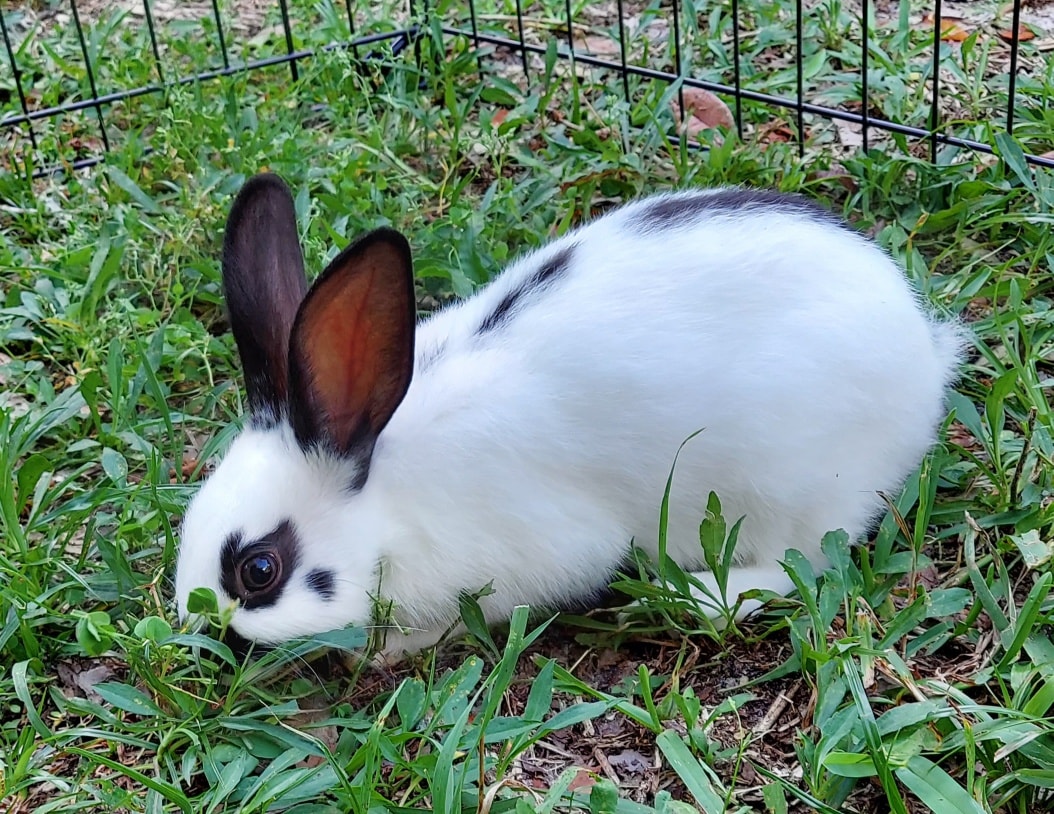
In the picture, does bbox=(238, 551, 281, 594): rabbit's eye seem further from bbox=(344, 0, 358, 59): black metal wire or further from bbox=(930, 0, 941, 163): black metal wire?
bbox=(344, 0, 358, 59): black metal wire

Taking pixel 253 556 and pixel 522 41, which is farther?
pixel 522 41

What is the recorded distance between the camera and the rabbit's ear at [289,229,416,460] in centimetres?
216

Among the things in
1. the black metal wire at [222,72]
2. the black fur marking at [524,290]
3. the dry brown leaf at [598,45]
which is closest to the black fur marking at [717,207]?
the black fur marking at [524,290]

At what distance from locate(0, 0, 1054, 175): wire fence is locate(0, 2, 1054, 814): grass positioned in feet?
0.09

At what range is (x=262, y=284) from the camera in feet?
7.88

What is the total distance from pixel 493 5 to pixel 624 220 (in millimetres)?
2306

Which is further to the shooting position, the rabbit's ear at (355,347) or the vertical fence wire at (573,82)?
the vertical fence wire at (573,82)

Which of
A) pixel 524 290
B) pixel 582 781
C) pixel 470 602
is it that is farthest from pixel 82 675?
pixel 524 290

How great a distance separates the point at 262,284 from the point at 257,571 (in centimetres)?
56

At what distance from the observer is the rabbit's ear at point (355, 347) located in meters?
2.16

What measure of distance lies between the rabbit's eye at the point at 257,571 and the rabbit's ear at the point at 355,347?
0.24 m

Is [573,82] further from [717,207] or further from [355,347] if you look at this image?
[355,347]

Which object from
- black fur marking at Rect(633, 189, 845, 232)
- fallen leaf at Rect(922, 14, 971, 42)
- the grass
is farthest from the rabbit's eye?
fallen leaf at Rect(922, 14, 971, 42)

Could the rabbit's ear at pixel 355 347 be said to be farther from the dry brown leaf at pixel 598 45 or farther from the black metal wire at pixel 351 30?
the dry brown leaf at pixel 598 45
